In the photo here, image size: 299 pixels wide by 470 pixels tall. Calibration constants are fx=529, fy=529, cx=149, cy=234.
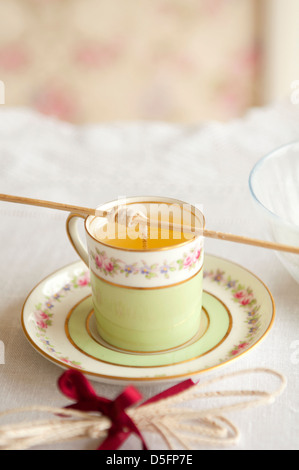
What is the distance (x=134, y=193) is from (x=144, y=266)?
527 mm

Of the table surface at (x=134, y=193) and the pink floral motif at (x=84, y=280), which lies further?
the pink floral motif at (x=84, y=280)

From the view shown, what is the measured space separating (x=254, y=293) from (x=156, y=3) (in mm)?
1568

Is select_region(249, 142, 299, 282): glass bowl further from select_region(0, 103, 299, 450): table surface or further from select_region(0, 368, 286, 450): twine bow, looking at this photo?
select_region(0, 368, 286, 450): twine bow

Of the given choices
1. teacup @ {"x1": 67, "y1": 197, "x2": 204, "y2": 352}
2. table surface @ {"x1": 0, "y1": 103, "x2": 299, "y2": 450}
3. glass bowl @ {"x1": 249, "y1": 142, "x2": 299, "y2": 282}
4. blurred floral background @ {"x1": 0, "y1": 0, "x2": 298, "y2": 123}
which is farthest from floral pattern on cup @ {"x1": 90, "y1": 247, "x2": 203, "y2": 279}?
blurred floral background @ {"x1": 0, "y1": 0, "x2": 298, "y2": 123}

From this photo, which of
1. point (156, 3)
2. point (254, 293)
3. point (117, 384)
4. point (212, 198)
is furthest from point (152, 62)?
point (117, 384)

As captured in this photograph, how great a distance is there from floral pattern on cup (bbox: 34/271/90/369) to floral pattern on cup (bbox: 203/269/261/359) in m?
0.16

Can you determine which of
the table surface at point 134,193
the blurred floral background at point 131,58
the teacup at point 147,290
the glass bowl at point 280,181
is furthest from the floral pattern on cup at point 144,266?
the blurred floral background at point 131,58

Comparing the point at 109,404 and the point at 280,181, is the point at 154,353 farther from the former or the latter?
the point at 280,181

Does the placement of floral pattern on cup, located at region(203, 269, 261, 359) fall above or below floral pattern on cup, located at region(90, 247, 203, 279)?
below

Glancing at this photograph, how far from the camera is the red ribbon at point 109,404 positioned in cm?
44

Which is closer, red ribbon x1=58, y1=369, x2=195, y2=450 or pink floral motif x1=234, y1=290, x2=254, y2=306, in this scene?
red ribbon x1=58, y1=369, x2=195, y2=450

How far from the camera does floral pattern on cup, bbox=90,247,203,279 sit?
0.52m

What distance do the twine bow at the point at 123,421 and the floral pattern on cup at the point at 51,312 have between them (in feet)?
0.19

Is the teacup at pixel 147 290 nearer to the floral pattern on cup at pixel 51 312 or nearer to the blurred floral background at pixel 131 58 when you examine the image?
the floral pattern on cup at pixel 51 312
